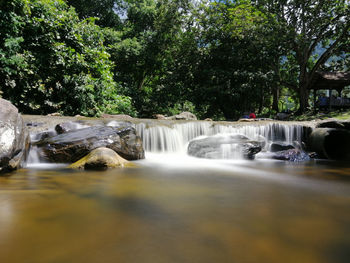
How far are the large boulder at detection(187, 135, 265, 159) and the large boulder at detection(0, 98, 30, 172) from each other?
4937 mm

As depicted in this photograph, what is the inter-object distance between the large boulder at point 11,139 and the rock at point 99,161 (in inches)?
40.3

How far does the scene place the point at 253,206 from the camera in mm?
2924

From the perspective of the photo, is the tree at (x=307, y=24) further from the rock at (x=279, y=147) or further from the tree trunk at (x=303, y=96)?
the rock at (x=279, y=147)

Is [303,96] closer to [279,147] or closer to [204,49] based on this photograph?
[204,49]

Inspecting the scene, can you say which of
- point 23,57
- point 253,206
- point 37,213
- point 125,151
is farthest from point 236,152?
point 23,57

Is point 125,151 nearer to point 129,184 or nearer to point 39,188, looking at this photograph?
point 129,184

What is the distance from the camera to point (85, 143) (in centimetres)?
566

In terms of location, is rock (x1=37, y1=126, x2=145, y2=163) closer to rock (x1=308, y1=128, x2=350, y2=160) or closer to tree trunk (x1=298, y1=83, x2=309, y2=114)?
rock (x1=308, y1=128, x2=350, y2=160)

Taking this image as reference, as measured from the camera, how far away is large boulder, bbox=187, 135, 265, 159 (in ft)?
25.2

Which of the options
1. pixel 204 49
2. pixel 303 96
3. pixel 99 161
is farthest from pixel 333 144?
pixel 204 49

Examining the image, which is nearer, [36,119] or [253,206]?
[253,206]

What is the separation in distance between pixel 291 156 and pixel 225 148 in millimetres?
2543

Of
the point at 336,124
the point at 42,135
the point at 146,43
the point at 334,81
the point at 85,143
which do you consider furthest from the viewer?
the point at 146,43

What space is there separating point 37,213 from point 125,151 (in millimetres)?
3879
